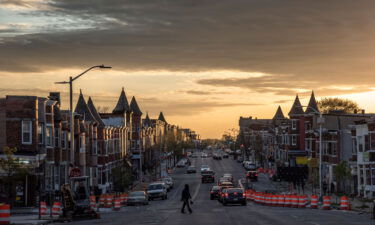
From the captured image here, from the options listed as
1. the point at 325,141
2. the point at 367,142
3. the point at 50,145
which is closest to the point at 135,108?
the point at 325,141

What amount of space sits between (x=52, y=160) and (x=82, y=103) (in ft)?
100

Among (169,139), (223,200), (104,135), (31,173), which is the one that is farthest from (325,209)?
(169,139)

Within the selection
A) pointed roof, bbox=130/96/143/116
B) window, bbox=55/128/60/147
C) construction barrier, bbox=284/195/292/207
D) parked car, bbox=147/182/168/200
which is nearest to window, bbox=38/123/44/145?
window, bbox=55/128/60/147

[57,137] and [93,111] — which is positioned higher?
[93,111]

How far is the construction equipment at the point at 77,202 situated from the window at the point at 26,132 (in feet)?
45.1

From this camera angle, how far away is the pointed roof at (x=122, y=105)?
126175mm

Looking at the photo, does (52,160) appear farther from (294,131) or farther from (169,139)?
(169,139)

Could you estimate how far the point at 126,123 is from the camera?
127 metres

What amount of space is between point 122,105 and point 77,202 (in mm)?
85590

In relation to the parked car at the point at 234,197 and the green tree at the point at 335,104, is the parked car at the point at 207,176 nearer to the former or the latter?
the parked car at the point at 234,197

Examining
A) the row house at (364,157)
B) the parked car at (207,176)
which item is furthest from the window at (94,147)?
the row house at (364,157)

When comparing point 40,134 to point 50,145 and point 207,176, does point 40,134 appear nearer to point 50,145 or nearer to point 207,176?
point 50,145

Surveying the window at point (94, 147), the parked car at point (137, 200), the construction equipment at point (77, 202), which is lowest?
the parked car at point (137, 200)

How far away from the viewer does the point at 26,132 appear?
2226 inches
